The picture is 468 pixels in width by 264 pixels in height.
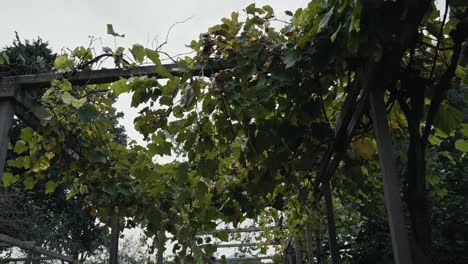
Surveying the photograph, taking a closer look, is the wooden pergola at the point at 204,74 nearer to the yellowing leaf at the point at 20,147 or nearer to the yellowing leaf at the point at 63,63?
the yellowing leaf at the point at 63,63

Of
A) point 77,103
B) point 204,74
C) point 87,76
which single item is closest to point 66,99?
point 77,103

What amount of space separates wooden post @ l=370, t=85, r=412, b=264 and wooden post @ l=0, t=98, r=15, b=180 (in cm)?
150

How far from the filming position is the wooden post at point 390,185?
3.92ft

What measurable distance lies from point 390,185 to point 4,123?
1.57 metres

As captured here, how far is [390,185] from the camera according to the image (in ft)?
4.14

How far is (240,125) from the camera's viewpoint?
169 cm

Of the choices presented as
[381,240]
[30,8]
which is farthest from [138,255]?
[30,8]

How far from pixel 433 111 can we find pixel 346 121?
0.42 m

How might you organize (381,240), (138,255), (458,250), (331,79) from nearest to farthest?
(331,79) < (458,250) < (381,240) < (138,255)

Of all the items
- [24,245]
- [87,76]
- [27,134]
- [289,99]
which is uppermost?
[87,76]

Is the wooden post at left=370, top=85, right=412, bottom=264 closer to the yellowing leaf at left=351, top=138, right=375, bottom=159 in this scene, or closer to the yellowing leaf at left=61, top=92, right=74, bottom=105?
the yellowing leaf at left=351, top=138, right=375, bottom=159

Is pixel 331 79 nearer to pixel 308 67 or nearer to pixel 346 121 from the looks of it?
pixel 308 67

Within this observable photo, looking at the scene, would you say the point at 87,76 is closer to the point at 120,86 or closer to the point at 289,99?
the point at 120,86

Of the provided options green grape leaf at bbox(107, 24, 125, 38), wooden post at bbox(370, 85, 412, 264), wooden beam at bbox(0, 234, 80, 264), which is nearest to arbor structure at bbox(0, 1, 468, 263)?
wooden post at bbox(370, 85, 412, 264)
